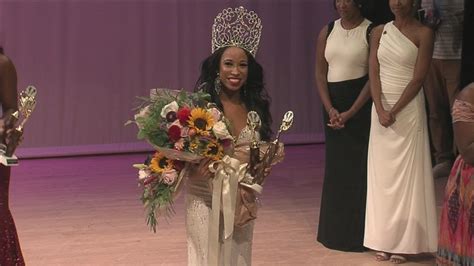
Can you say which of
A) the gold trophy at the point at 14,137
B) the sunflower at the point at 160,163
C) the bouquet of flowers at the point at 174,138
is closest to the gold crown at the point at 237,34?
the bouquet of flowers at the point at 174,138

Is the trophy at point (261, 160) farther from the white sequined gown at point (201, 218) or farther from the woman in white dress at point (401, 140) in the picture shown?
the woman in white dress at point (401, 140)

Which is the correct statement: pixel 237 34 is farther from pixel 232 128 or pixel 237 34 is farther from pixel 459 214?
pixel 459 214

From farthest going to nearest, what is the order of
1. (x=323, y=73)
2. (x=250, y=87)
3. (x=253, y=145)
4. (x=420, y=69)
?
(x=323, y=73) → (x=420, y=69) → (x=250, y=87) → (x=253, y=145)

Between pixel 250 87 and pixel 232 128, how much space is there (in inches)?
10.6

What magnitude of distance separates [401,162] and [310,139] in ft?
17.4

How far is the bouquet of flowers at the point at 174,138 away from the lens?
3.64 metres

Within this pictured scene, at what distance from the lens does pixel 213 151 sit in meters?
3.66

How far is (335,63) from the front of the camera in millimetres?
5750

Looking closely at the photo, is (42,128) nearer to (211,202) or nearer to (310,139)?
(310,139)

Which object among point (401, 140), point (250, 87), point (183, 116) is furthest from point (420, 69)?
point (183, 116)

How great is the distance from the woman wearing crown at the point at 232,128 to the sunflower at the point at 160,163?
0.39ft

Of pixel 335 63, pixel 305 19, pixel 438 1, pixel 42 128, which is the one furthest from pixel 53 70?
pixel 335 63

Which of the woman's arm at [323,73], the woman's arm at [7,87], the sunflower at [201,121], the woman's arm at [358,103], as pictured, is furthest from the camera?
the woman's arm at [323,73]

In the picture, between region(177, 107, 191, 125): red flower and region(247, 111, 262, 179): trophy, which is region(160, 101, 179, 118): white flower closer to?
region(177, 107, 191, 125): red flower
